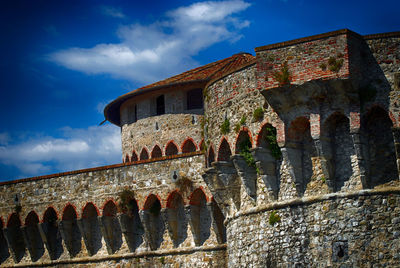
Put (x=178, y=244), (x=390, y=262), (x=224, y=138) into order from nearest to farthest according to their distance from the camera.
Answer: (x=390, y=262)
(x=224, y=138)
(x=178, y=244)

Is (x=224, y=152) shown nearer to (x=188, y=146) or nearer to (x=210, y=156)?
(x=210, y=156)

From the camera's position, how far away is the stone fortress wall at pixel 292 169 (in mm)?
24734

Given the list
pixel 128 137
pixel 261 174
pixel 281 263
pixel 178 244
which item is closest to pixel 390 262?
pixel 281 263

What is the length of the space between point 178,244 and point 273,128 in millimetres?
8678

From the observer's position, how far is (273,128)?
26.9 m

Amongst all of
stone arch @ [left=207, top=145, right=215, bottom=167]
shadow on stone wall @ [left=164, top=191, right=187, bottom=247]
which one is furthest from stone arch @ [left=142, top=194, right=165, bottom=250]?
stone arch @ [left=207, top=145, right=215, bottom=167]

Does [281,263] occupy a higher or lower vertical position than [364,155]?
lower

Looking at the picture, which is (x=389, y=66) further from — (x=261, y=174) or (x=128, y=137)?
(x=128, y=137)

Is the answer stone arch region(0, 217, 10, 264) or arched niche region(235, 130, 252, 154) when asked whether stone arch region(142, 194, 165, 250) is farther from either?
stone arch region(0, 217, 10, 264)

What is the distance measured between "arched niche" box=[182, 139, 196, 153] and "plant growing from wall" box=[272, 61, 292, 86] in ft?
44.5

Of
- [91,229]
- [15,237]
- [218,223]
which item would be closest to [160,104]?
[91,229]

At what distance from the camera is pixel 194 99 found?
131ft

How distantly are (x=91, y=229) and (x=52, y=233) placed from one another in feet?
8.19

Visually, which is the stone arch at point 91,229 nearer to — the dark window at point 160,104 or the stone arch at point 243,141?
the dark window at point 160,104
